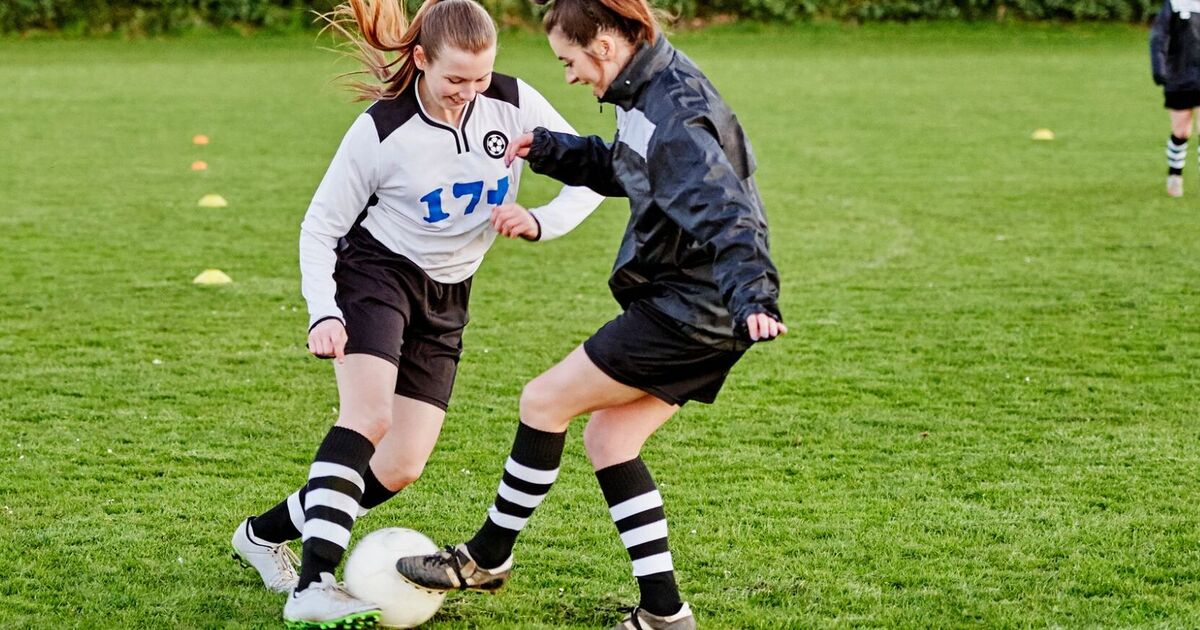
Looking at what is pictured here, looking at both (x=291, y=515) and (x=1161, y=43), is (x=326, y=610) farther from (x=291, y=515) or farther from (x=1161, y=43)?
(x=1161, y=43)

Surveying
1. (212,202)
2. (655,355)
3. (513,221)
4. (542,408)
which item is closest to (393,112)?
(513,221)

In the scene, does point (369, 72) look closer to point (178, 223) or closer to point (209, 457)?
point (209, 457)

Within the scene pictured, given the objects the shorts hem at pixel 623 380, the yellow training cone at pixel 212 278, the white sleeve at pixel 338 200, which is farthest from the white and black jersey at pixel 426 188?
the yellow training cone at pixel 212 278

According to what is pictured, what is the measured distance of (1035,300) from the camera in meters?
8.72

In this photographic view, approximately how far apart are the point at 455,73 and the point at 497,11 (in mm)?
26932

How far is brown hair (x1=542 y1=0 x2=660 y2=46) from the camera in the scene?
369 cm

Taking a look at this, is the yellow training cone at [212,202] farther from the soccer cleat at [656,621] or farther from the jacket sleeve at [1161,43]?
the soccer cleat at [656,621]

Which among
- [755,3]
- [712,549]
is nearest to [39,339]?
[712,549]

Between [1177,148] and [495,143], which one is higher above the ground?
[495,143]

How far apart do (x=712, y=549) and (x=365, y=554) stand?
1189 millimetres

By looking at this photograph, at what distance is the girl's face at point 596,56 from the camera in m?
3.72

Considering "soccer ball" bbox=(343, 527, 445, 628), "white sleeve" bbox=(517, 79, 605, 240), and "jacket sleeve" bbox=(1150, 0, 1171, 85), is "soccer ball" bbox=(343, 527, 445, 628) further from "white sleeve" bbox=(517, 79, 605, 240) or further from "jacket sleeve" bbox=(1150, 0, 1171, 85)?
"jacket sleeve" bbox=(1150, 0, 1171, 85)

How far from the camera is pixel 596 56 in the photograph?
374 cm

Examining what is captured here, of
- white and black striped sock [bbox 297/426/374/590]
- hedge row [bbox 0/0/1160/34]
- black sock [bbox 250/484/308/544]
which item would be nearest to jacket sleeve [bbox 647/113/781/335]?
white and black striped sock [bbox 297/426/374/590]
